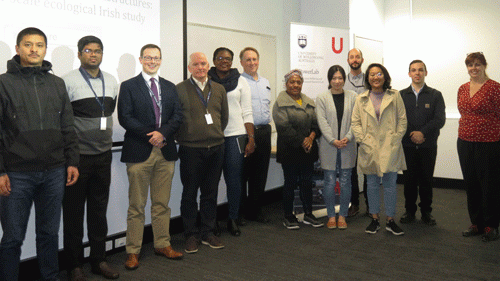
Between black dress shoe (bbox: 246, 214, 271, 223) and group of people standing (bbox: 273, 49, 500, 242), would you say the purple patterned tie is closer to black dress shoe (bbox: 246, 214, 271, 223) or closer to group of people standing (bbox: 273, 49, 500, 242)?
group of people standing (bbox: 273, 49, 500, 242)

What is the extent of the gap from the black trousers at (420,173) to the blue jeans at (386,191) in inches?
15.6

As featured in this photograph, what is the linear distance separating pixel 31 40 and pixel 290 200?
2.56 meters

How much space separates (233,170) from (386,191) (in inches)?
53.9

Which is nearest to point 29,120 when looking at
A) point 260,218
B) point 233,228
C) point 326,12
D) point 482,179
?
point 233,228

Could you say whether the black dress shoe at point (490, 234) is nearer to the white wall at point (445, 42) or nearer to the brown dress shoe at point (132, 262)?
the white wall at point (445, 42)

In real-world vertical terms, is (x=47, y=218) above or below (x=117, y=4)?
below

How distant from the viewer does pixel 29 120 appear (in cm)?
238

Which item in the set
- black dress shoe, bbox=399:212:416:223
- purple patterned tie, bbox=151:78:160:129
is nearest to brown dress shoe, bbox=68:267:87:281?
purple patterned tie, bbox=151:78:160:129

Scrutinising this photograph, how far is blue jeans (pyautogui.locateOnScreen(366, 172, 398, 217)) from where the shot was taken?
3.73m

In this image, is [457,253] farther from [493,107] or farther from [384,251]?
[493,107]

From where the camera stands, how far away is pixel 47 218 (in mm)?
2516

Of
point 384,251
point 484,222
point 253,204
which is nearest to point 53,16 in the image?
point 253,204

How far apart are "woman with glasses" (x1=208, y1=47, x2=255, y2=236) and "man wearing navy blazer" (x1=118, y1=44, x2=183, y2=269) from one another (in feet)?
2.03

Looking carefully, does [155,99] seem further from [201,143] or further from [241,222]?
[241,222]
